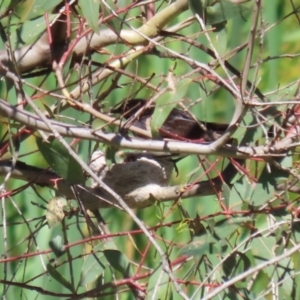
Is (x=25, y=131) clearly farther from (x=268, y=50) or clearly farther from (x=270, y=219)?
(x=268, y=50)

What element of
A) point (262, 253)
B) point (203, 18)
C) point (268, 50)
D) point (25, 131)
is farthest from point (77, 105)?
point (268, 50)

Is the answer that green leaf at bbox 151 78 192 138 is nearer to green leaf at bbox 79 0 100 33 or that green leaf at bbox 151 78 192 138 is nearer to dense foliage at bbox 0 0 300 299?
dense foliage at bbox 0 0 300 299

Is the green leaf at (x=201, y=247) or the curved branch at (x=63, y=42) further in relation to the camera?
the curved branch at (x=63, y=42)

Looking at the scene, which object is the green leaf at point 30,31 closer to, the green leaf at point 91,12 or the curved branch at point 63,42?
the curved branch at point 63,42

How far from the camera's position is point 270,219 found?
1.12 meters

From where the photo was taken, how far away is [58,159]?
0.94 m

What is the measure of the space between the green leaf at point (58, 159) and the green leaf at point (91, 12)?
16 centimetres

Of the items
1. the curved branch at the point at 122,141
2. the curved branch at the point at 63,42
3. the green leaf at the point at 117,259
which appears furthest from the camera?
the curved branch at the point at 63,42

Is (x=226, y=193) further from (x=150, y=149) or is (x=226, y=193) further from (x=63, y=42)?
(x=63, y=42)

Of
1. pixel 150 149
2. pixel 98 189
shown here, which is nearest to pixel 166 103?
pixel 150 149

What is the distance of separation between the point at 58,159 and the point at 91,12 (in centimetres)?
19

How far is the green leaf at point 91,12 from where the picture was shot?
2.86ft

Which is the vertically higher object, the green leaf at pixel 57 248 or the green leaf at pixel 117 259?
the green leaf at pixel 57 248

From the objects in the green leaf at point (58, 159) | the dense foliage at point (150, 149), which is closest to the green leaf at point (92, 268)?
the dense foliage at point (150, 149)
